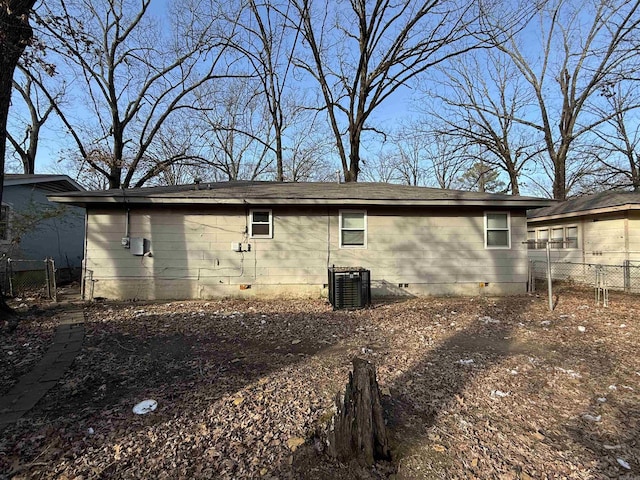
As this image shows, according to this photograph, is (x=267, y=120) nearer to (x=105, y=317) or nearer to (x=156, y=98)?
(x=156, y=98)

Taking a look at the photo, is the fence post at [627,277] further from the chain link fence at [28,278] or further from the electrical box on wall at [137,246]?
the chain link fence at [28,278]

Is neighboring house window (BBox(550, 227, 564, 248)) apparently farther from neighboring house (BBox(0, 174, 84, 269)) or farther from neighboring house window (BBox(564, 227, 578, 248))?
neighboring house (BBox(0, 174, 84, 269))

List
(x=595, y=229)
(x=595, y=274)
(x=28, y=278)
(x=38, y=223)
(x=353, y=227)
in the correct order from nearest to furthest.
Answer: (x=353, y=227)
(x=595, y=274)
(x=28, y=278)
(x=595, y=229)
(x=38, y=223)

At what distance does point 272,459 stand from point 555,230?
570 inches

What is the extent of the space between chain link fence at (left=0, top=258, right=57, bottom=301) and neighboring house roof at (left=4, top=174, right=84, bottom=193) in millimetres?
2688

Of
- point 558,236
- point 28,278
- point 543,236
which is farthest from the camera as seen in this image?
point 543,236

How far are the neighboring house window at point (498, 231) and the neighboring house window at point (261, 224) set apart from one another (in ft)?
19.1

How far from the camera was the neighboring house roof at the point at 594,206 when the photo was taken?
9781 mm

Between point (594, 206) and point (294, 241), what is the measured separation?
9.72 meters

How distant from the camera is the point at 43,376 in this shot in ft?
12.4

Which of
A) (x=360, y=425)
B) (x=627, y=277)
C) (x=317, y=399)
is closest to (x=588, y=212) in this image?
(x=627, y=277)

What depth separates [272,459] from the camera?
2.34 metres

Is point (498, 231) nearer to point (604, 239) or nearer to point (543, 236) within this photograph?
point (604, 239)

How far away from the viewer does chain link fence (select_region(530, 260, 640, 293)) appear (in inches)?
386
